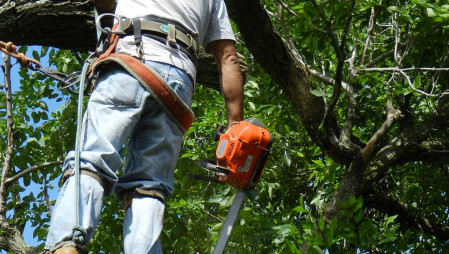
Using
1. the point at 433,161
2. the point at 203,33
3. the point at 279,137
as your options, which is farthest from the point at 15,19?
the point at 433,161

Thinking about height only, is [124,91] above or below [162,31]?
below

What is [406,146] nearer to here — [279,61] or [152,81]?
[279,61]

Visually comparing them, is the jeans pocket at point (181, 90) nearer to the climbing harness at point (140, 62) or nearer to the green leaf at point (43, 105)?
the climbing harness at point (140, 62)

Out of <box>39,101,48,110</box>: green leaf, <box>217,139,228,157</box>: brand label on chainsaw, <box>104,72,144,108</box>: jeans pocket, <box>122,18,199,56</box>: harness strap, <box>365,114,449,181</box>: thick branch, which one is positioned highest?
<box>122,18,199,56</box>: harness strap

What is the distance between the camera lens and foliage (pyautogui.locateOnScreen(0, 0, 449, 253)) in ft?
19.7

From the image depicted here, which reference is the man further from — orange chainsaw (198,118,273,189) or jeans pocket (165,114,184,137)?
orange chainsaw (198,118,273,189)

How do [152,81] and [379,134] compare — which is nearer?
[152,81]

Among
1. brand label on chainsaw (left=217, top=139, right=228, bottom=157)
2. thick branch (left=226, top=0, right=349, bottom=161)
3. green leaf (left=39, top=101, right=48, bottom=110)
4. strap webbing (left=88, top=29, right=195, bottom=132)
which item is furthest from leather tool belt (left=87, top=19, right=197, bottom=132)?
green leaf (left=39, top=101, right=48, bottom=110)

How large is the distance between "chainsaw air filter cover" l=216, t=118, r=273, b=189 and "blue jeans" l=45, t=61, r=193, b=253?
253 mm

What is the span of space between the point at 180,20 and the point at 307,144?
4.55 metres

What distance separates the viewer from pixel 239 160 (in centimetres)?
354

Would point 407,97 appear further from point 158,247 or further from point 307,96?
point 158,247

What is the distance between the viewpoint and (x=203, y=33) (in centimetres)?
372

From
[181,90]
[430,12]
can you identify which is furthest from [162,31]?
[430,12]
